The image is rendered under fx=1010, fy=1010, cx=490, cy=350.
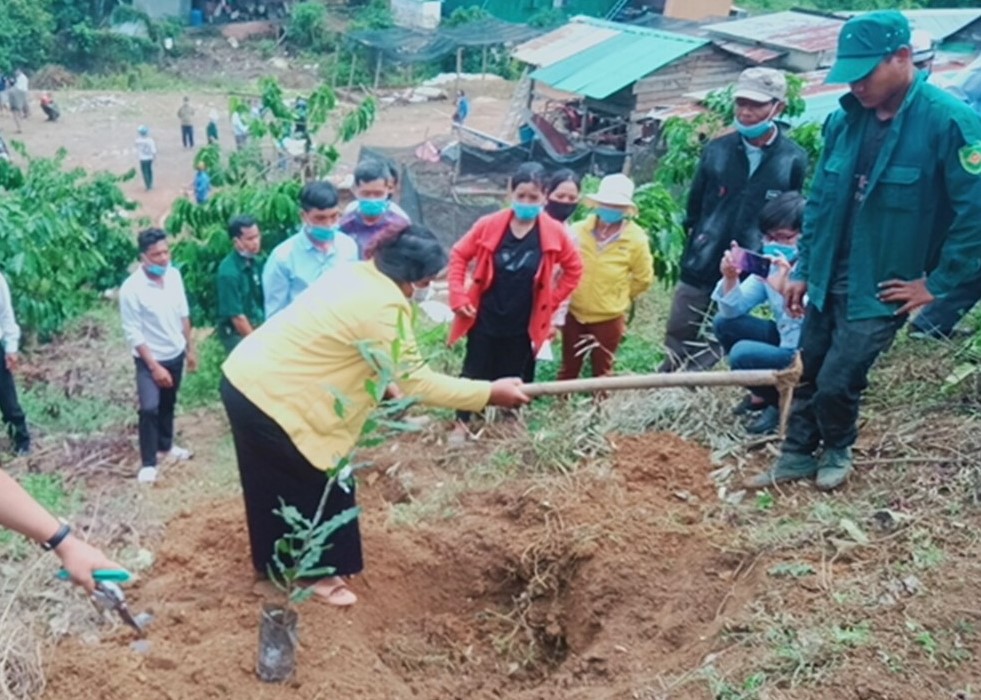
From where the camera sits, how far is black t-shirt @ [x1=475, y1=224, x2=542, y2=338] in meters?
4.91

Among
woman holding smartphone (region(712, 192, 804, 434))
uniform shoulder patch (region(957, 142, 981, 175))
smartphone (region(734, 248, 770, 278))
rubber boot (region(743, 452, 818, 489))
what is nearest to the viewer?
uniform shoulder patch (region(957, 142, 981, 175))

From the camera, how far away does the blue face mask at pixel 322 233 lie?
504 cm

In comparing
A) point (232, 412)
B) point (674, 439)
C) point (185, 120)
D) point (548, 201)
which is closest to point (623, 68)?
point (185, 120)

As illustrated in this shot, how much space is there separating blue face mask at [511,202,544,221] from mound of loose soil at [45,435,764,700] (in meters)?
1.26

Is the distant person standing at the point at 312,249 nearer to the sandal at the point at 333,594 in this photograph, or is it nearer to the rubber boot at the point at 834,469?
the sandal at the point at 333,594

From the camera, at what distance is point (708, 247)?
518cm

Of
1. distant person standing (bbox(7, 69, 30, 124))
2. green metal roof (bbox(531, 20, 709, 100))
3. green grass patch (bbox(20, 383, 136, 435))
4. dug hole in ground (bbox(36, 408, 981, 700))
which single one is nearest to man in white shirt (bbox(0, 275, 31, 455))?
green grass patch (bbox(20, 383, 136, 435))

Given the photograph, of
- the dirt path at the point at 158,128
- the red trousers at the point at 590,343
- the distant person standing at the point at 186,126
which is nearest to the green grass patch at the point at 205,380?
the red trousers at the point at 590,343

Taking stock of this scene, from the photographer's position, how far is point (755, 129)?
4.89m

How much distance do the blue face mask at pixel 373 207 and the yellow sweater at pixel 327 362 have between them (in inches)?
71.0

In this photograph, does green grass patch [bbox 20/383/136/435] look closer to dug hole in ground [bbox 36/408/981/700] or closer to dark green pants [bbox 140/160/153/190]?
dug hole in ground [bbox 36/408/981/700]

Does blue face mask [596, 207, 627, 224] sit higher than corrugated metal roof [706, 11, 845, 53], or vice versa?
blue face mask [596, 207, 627, 224]

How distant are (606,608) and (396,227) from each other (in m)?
1.53

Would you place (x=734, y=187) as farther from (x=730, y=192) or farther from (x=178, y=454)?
(x=178, y=454)
